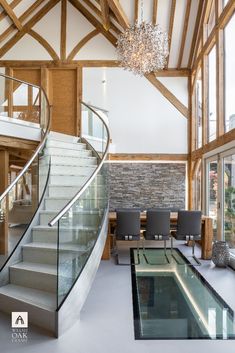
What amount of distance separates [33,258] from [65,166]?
2154 millimetres

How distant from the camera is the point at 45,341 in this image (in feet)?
9.86

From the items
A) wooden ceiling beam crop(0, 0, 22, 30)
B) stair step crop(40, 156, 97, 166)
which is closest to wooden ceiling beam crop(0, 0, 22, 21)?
wooden ceiling beam crop(0, 0, 22, 30)

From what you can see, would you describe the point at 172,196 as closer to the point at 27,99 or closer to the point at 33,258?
the point at 27,99

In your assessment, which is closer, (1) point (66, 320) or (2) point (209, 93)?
(1) point (66, 320)

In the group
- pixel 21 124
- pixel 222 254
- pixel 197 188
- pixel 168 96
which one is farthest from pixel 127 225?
pixel 168 96

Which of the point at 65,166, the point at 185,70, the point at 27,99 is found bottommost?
the point at 65,166

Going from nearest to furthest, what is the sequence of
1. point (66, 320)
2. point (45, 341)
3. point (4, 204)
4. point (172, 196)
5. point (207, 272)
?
point (45, 341) < point (66, 320) < point (207, 272) < point (4, 204) < point (172, 196)

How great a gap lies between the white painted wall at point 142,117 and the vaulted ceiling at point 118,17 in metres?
1.18

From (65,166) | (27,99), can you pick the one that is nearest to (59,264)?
(65,166)

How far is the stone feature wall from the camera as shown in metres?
9.33

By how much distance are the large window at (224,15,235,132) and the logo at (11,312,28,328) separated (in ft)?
16.6

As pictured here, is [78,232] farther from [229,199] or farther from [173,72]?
[173,72]

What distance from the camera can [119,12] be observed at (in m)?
7.91

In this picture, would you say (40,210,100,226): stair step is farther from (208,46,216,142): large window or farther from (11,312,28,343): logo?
(208,46,216,142): large window
